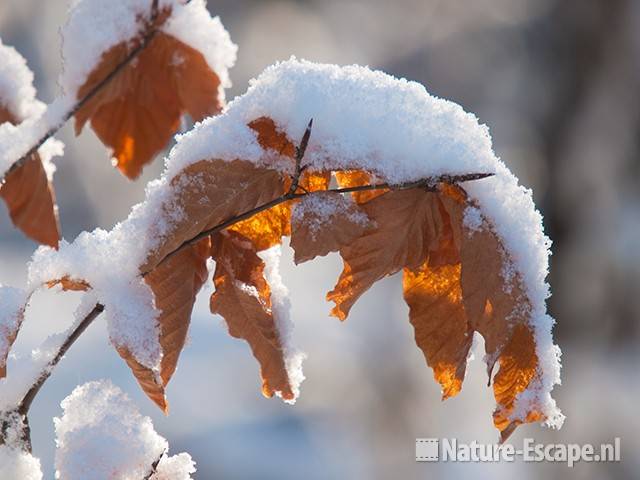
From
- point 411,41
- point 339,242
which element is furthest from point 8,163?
point 411,41

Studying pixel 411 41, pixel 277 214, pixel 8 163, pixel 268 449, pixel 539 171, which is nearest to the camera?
pixel 8 163

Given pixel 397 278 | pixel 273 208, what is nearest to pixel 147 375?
pixel 273 208

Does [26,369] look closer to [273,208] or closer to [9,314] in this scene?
[9,314]

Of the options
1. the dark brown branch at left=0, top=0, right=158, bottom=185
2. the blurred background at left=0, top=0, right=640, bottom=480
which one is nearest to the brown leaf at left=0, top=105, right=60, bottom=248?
the dark brown branch at left=0, top=0, right=158, bottom=185

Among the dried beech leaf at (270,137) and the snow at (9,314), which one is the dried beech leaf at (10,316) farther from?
the dried beech leaf at (270,137)

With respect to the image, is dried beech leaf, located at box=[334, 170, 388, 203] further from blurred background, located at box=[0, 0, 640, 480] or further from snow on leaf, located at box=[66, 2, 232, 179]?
blurred background, located at box=[0, 0, 640, 480]

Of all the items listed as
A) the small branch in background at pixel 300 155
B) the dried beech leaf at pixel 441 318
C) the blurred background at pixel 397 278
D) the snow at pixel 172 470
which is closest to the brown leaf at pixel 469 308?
the dried beech leaf at pixel 441 318

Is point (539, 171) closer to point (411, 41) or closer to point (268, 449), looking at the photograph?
point (411, 41)
